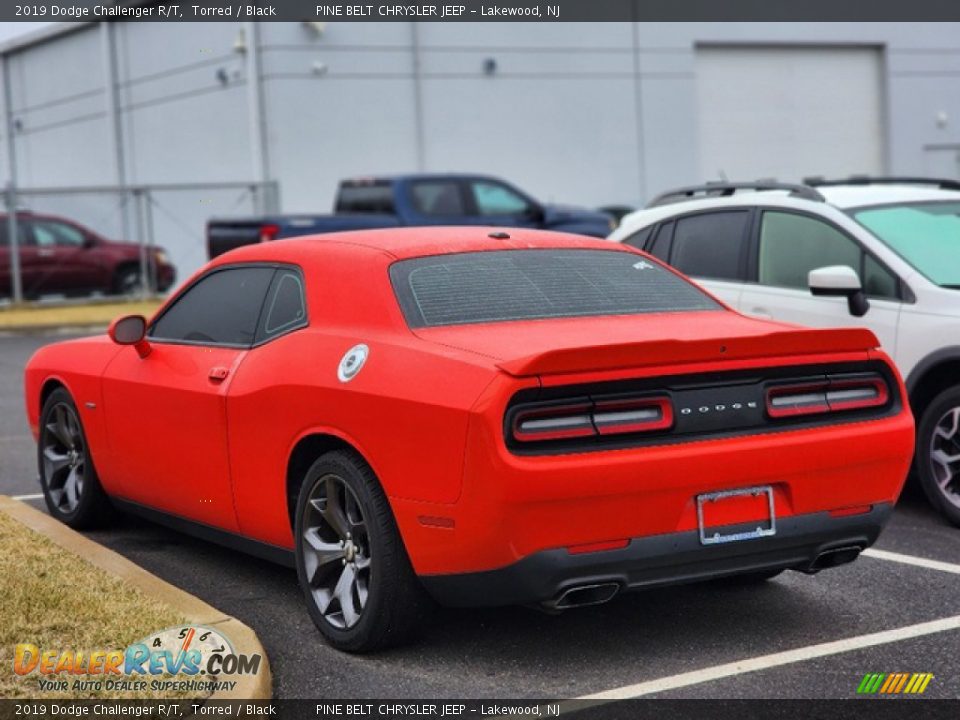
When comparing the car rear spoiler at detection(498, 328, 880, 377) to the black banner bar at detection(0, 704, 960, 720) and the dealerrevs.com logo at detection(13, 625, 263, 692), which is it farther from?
the dealerrevs.com logo at detection(13, 625, 263, 692)

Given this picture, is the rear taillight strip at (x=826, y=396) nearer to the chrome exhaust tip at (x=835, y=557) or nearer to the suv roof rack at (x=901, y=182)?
the chrome exhaust tip at (x=835, y=557)

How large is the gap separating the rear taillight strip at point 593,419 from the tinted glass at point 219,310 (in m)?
1.86

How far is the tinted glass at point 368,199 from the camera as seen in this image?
859 inches

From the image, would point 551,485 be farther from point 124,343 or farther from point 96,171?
point 96,171

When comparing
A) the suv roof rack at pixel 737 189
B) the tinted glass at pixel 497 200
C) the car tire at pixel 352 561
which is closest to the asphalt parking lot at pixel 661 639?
the car tire at pixel 352 561

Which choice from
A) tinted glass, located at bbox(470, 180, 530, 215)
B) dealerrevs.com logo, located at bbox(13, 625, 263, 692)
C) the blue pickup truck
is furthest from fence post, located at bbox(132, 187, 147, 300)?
dealerrevs.com logo, located at bbox(13, 625, 263, 692)

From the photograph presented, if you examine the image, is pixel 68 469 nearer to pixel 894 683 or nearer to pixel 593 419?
pixel 593 419

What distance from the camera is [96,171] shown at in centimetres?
3678

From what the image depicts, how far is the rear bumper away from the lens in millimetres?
4918

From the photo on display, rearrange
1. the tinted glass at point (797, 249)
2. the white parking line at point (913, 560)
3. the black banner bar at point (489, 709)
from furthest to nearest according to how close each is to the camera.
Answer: the tinted glass at point (797, 249), the white parking line at point (913, 560), the black banner bar at point (489, 709)

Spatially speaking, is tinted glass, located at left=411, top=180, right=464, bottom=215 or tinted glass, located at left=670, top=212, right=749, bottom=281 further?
tinted glass, located at left=411, top=180, right=464, bottom=215

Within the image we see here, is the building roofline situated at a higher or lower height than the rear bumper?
higher

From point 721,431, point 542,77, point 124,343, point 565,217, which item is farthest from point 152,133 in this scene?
point 721,431

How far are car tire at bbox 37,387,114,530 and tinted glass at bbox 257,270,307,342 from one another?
1.72 metres
